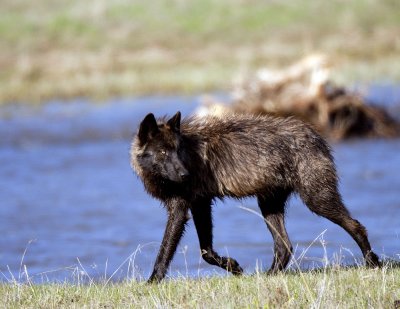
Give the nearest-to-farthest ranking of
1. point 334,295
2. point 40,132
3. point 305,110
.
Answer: point 334,295
point 305,110
point 40,132

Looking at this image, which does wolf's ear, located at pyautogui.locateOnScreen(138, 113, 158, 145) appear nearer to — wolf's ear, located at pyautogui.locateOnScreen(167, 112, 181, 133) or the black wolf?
the black wolf

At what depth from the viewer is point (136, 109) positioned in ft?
98.5

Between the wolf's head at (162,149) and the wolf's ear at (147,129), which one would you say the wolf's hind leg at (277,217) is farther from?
the wolf's ear at (147,129)

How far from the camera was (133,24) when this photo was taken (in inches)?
1769

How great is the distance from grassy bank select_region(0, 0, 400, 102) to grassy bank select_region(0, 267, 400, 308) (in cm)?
2436

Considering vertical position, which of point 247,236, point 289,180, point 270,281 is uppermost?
point 289,180

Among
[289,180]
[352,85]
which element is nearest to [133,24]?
[352,85]

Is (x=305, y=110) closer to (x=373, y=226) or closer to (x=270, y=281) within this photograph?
(x=373, y=226)

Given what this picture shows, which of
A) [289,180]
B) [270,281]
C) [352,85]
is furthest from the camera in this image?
[352,85]

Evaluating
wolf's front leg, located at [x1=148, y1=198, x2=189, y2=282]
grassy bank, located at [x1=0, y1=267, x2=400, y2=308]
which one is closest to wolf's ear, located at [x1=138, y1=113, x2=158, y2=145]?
wolf's front leg, located at [x1=148, y1=198, x2=189, y2=282]

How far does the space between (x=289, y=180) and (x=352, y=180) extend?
10.0 metres

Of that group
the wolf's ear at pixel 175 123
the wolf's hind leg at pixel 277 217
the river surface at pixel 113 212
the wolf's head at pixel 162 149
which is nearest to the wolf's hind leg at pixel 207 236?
the river surface at pixel 113 212

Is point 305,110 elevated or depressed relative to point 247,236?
elevated

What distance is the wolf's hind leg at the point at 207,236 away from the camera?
962 centimetres
